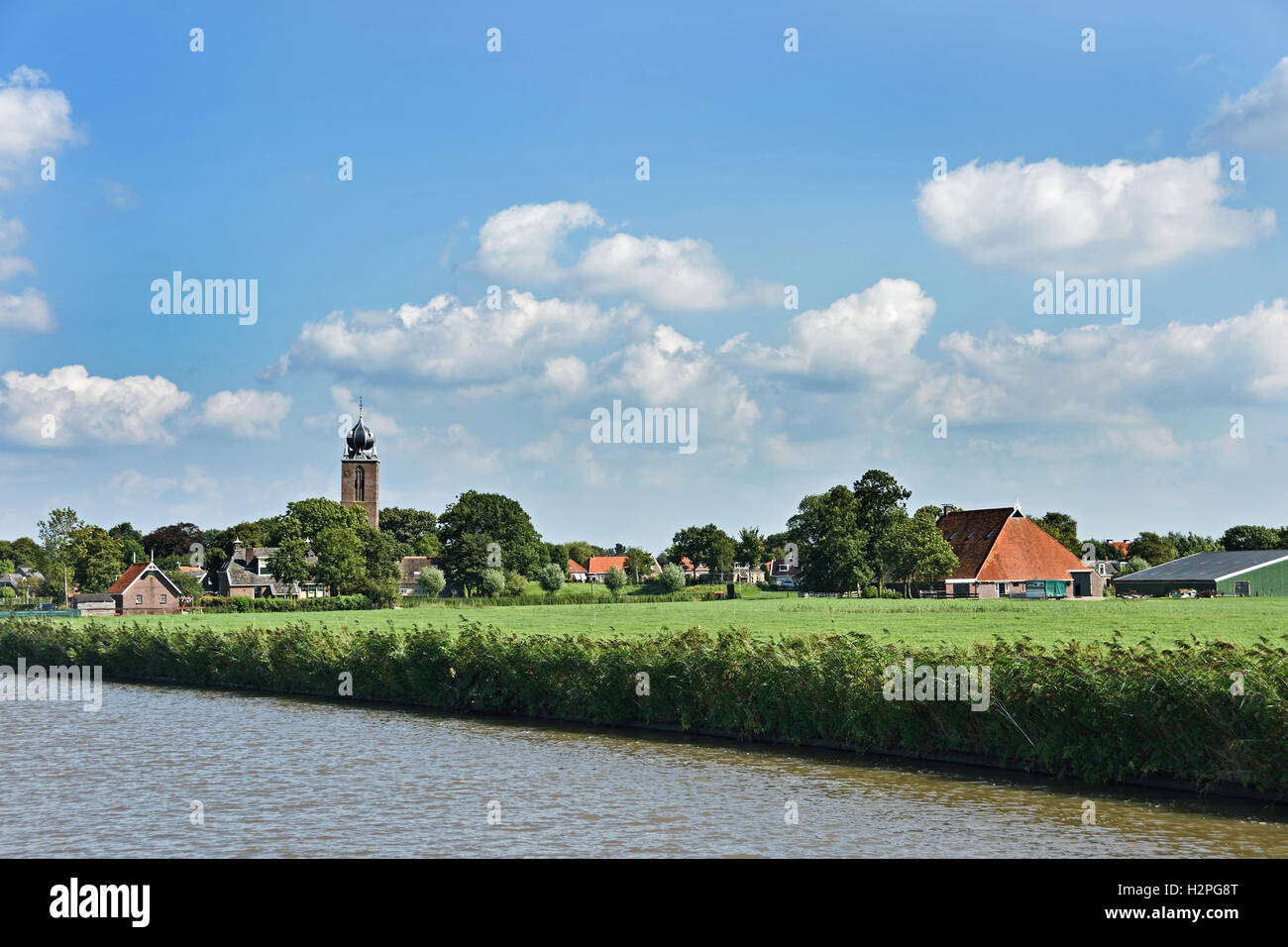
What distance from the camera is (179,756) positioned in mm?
25156

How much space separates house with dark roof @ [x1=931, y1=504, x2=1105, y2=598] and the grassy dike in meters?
71.6

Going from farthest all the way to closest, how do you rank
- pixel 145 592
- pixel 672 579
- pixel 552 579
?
pixel 672 579 → pixel 552 579 → pixel 145 592

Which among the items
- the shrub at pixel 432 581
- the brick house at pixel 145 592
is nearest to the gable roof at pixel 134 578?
the brick house at pixel 145 592

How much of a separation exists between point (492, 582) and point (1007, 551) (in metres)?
49.8

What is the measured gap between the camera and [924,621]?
2149 inches

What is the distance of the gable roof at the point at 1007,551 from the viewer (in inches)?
3967

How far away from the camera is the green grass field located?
4178cm

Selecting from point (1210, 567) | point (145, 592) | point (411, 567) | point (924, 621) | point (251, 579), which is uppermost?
point (1210, 567)

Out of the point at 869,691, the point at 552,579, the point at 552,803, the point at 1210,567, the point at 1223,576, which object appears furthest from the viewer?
the point at 552,579

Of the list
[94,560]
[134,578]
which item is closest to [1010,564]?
[134,578]

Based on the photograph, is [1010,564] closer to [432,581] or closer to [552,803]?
[432,581]

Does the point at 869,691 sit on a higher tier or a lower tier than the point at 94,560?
lower

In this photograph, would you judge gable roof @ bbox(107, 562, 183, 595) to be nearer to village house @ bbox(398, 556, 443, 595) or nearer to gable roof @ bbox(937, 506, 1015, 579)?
village house @ bbox(398, 556, 443, 595)
